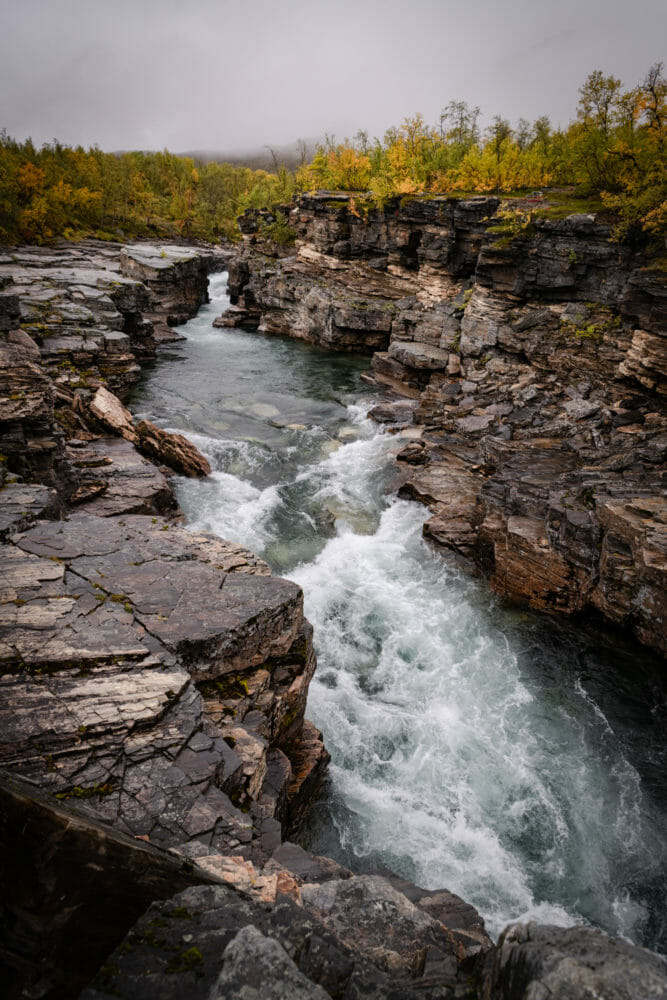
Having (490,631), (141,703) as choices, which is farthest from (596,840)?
(141,703)

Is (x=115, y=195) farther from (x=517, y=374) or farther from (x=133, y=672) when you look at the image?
(x=133, y=672)

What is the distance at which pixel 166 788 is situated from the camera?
5617 mm

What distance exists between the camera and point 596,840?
8.95 meters

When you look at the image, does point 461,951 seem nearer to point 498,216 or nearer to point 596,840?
point 596,840

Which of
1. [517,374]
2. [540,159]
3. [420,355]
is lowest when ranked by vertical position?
[517,374]

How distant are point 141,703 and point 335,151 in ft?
159

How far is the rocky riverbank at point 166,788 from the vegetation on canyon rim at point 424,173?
805 inches

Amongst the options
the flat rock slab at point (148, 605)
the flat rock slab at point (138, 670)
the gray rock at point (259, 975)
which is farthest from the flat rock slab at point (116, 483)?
the gray rock at point (259, 975)

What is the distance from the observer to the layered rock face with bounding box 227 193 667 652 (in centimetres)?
1300

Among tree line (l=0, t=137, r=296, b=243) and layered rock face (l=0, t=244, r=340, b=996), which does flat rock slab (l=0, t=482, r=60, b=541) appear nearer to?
layered rock face (l=0, t=244, r=340, b=996)

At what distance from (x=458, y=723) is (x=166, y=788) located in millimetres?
7166

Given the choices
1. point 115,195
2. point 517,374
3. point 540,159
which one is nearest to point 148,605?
point 517,374

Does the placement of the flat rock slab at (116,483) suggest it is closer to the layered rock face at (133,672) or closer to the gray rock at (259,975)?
the layered rock face at (133,672)

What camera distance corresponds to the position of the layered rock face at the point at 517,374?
42.7 ft
